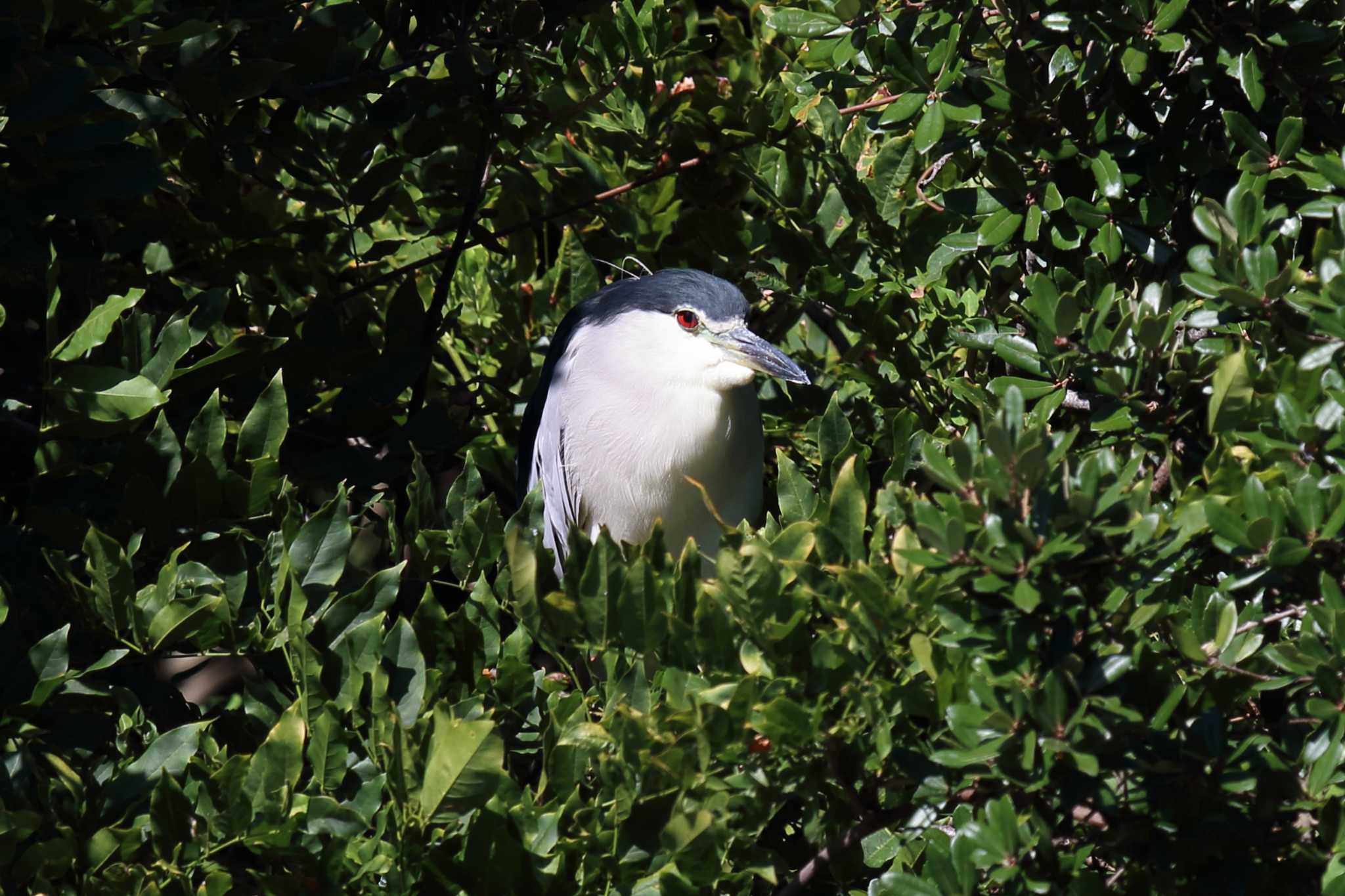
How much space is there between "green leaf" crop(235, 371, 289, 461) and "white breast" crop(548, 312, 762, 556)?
1229 mm

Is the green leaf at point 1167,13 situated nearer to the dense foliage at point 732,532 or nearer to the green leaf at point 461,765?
the dense foliage at point 732,532

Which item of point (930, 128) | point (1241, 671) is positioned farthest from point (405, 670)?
point (930, 128)

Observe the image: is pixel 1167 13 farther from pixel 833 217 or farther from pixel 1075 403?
pixel 833 217

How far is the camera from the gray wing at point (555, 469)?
328 cm

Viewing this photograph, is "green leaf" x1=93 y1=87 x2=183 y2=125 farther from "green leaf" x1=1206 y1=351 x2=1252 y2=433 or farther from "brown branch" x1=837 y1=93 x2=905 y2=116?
"green leaf" x1=1206 y1=351 x2=1252 y2=433

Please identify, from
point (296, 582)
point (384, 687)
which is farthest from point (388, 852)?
point (296, 582)

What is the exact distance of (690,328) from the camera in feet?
10.4

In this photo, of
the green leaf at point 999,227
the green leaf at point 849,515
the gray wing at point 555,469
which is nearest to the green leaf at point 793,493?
the green leaf at point 849,515

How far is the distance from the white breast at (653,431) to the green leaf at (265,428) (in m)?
1.23

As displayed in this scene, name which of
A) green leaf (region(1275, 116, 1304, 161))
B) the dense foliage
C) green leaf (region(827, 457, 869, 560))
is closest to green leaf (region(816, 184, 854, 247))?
the dense foliage

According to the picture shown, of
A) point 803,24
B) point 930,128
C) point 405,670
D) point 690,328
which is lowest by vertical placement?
point 690,328

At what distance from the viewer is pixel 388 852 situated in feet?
5.04

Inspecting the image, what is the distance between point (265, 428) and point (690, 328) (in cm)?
129

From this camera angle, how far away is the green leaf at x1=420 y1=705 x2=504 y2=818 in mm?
1495
